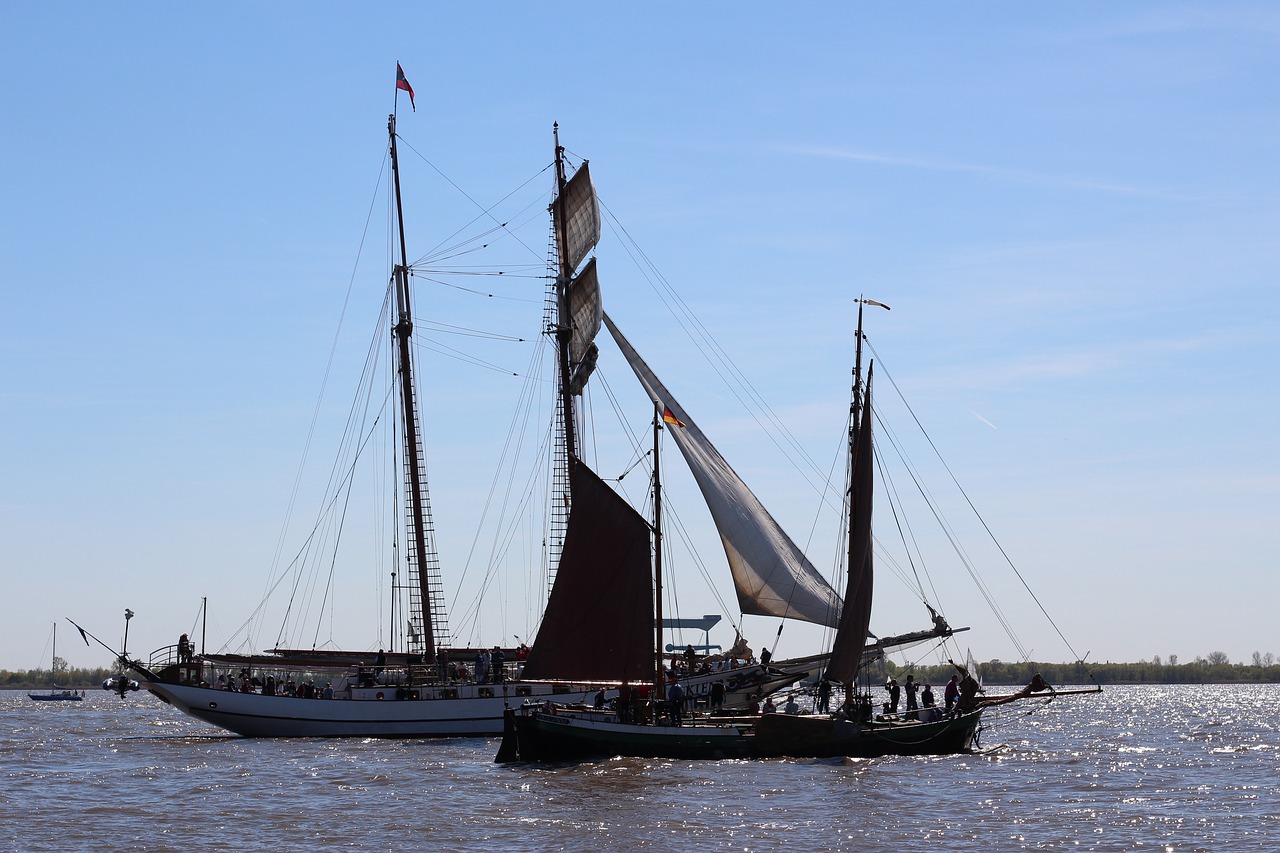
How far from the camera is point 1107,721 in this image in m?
99.3

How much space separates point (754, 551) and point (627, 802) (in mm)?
21685

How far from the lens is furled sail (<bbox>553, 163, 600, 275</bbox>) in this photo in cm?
6781

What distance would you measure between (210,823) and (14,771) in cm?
1881

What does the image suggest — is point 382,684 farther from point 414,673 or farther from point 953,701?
point 953,701

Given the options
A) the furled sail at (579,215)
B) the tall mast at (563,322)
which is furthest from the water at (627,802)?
the furled sail at (579,215)

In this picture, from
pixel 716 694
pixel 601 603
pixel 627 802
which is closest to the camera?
pixel 627 802

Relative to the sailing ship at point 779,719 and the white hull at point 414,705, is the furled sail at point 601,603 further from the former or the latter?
the white hull at point 414,705

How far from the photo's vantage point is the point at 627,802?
37.3 meters

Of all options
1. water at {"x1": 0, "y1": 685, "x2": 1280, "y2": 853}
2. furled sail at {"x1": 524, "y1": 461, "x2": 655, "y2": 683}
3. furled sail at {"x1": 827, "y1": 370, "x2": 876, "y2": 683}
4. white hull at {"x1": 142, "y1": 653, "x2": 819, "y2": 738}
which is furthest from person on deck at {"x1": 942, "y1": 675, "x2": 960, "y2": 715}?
furled sail at {"x1": 524, "y1": 461, "x2": 655, "y2": 683}

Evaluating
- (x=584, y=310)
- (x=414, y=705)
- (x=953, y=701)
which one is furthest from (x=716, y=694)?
(x=584, y=310)

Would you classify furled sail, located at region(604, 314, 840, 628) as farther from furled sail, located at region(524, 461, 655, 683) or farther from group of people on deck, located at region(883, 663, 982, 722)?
furled sail, located at region(524, 461, 655, 683)

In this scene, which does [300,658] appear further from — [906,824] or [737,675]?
[906,824]

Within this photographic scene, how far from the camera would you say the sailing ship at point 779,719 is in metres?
45.9

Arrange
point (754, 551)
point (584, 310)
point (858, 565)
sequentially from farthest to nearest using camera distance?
point (584, 310)
point (754, 551)
point (858, 565)
